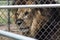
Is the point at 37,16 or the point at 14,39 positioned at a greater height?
the point at 14,39

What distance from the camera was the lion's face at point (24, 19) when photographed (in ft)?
13.9

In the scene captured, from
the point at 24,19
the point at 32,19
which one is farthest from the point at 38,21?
the point at 24,19

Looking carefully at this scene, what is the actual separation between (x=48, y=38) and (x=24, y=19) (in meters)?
0.63

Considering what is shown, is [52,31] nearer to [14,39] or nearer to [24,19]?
[24,19]

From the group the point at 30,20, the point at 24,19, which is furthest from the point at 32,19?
the point at 24,19

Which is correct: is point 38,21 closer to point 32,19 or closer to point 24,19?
point 32,19

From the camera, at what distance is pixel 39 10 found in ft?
13.9

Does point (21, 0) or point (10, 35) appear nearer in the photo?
point (10, 35)

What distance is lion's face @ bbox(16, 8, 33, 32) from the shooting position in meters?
4.24

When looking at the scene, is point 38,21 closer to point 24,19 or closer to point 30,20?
point 30,20

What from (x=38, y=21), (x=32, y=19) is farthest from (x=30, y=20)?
(x=38, y=21)

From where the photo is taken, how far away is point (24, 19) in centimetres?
427

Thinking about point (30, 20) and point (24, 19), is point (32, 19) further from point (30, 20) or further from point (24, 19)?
point (24, 19)

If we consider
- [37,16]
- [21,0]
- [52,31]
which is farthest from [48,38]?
[21,0]
